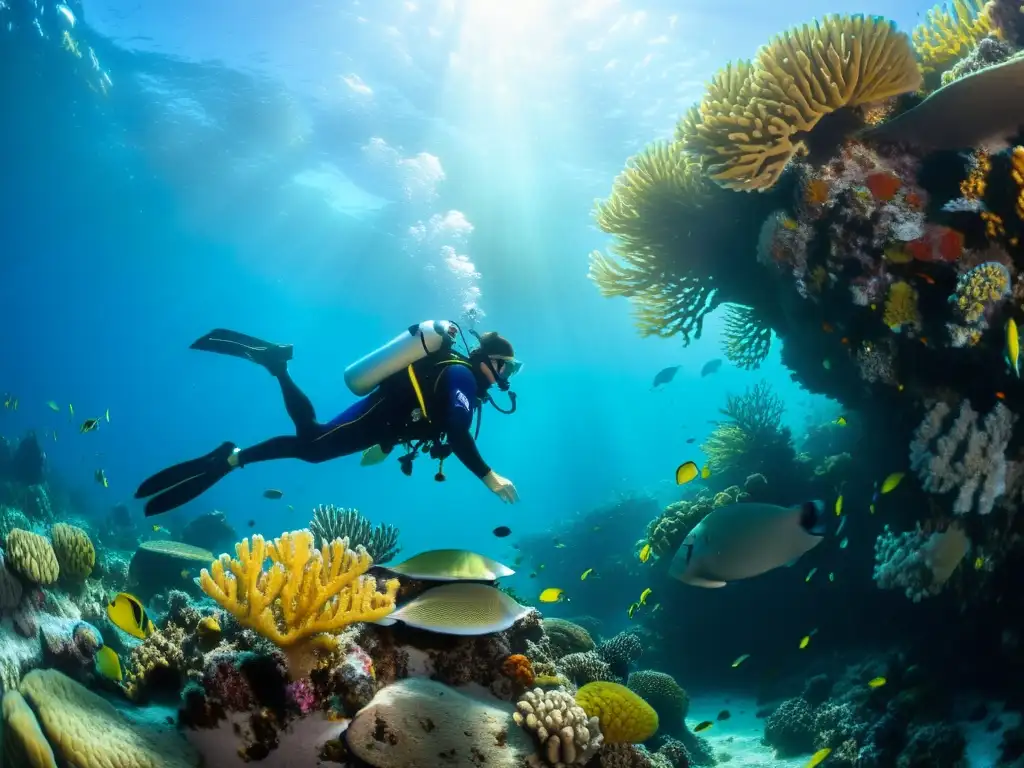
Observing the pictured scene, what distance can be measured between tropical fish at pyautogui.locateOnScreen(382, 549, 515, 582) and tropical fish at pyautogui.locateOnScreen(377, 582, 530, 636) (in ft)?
0.24

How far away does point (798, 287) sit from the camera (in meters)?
5.79

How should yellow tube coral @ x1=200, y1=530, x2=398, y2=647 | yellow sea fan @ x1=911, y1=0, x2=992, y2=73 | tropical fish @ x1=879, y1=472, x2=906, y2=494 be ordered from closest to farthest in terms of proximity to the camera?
yellow tube coral @ x1=200, y1=530, x2=398, y2=647, tropical fish @ x1=879, y1=472, x2=906, y2=494, yellow sea fan @ x1=911, y1=0, x2=992, y2=73

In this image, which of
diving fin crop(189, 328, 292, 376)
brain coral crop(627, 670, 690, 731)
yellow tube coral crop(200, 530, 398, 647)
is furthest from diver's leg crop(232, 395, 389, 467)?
brain coral crop(627, 670, 690, 731)

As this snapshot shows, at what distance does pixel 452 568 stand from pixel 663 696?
5.22 metres

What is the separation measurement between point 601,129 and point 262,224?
75.4 feet

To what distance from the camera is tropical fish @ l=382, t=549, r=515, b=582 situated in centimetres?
338

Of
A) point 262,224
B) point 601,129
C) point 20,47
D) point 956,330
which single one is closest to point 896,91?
point 956,330

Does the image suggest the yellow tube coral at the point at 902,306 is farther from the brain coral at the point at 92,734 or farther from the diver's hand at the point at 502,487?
the brain coral at the point at 92,734

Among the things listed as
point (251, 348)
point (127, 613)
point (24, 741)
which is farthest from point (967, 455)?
point (251, 348)

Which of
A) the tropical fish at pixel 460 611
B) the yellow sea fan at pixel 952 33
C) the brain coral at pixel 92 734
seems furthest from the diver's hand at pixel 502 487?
the yellow sea fan at pixel 952 33

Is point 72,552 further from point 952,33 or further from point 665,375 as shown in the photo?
point 665,375

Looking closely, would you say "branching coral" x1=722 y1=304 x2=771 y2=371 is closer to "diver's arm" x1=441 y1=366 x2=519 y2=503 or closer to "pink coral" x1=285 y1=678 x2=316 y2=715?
"diver's arm" x1=441 y1=366 x2=519 y2=503

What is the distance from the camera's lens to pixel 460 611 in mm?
3275

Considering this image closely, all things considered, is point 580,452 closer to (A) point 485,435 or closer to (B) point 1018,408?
(A) point 485,435
